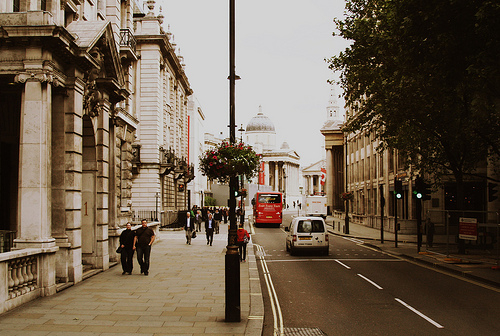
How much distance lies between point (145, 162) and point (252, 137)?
483ft

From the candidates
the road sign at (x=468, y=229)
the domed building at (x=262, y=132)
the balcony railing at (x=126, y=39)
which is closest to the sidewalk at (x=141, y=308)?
the road sign at (x=468, y=229)

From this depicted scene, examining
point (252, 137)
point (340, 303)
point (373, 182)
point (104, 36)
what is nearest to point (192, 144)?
point (373, 182)

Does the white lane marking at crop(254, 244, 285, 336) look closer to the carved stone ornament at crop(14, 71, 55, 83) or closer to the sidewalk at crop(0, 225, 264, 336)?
the sidewalk at crop(0, 225, 264, 336)

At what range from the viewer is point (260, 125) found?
631 feet

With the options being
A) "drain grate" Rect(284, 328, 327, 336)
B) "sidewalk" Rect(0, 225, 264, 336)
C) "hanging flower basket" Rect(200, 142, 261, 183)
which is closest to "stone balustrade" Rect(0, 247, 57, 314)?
"sidewalk" Rect(0, 225, 264, 336)

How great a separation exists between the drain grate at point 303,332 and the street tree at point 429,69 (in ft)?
22.3

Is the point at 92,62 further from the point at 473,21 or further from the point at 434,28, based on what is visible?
the point at 473,21

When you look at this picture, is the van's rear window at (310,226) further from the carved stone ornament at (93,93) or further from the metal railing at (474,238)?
the carved stone ornament at (93,93)

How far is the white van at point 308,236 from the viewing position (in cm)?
2392

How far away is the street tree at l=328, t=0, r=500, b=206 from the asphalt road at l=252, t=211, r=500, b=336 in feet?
15.4

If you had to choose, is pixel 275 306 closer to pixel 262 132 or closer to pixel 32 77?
pixel 32 77

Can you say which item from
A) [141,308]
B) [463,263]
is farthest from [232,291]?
[463,263]

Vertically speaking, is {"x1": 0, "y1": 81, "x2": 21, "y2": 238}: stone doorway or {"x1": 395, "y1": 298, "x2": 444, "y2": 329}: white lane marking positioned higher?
{"x1": 0, "y1": 81, "x2": 21, "y2": 238}: stone doorway

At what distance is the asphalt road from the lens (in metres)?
10.1
